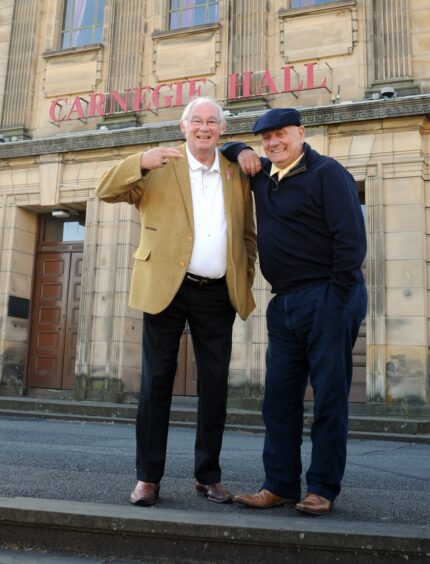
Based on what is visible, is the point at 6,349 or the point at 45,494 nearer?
the point at 45,494

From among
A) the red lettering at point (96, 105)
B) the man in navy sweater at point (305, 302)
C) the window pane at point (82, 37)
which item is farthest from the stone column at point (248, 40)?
the man in navy sweater at point (305, 302)

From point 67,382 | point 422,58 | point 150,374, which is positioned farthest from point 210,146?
point 67,382

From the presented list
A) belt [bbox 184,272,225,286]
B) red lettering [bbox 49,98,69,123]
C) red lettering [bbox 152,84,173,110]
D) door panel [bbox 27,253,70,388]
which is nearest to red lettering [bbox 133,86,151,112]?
red lettering [bbox 152,84,173,110]

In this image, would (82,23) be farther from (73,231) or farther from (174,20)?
(73,231)

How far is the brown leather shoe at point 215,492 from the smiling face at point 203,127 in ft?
5.85

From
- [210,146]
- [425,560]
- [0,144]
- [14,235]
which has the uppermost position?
[0,144]

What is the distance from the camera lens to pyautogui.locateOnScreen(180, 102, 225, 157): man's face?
11.2ft

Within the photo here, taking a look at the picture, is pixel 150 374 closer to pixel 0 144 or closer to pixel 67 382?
pixel 67 382

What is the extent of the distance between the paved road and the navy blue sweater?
45.3 inches

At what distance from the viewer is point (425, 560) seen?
243cm

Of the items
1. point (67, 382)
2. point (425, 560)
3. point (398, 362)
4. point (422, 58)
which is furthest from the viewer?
point (67, 382)

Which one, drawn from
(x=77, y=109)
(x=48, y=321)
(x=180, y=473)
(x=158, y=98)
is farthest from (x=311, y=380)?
(x=77, y=109)

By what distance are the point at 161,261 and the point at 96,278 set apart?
32.9ft

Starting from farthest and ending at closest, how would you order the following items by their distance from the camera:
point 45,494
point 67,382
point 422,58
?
point 67,382 < point 422,58 < point 45,494
